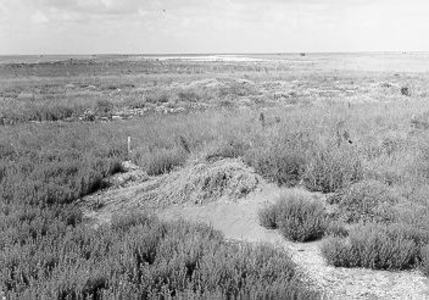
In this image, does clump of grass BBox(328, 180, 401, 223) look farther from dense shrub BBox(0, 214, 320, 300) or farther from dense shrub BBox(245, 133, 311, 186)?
dense shrub BBox(0, 214, 320, 300)

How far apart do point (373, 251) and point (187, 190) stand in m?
3.65

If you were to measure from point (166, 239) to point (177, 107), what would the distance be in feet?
55.2

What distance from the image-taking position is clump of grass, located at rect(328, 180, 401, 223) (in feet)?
20.5

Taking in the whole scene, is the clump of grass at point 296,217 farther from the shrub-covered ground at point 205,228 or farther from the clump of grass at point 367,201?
the clump of grass at point 367,201

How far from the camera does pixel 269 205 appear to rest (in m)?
6.65

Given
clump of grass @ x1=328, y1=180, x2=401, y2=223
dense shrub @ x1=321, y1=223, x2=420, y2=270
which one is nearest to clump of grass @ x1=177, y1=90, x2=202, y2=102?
clump of grass @ x1=328, y1=180, x2=401, y2=223

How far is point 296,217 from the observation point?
604 cm

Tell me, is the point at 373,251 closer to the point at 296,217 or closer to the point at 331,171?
the point at 296,217

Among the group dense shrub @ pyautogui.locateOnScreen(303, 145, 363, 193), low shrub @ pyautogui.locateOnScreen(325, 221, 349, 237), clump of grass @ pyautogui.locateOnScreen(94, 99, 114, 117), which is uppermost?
dense shrub @ pyautogui.locateOnScreen(303, 145, 363, 193)

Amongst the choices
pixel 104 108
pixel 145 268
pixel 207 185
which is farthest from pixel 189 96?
pixel 145 268

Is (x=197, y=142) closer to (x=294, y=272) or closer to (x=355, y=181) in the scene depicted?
(x=355, y=181)

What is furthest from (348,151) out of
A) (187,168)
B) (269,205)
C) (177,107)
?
(177,107)

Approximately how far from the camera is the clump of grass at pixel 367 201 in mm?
6250

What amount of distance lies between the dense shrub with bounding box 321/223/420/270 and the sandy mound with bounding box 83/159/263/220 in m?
2.49
